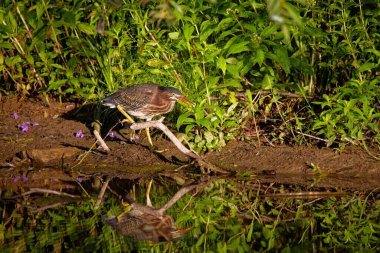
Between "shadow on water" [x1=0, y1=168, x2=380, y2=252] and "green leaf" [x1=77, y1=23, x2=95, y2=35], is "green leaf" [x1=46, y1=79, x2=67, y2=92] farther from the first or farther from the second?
"shadow on water" [x1=0, y1=168, x2=380, y2=252]

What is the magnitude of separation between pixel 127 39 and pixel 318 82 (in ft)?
A: 8.19

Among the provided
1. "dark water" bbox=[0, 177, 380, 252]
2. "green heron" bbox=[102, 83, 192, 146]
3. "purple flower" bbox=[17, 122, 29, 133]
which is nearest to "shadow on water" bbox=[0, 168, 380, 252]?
"dark water" bbox=[0, 177, 380, 252]

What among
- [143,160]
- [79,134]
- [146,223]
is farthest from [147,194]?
[79,134]

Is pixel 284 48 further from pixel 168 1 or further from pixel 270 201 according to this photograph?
pixel 168 1

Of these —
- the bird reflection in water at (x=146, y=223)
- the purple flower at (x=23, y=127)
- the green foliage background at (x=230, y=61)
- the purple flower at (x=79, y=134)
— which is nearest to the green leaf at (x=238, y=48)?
the green foliage background at (x=230, y=61)

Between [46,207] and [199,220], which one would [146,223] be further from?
[46,207]

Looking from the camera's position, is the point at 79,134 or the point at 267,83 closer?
the point at 267,83

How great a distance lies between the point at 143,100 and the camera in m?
8.05

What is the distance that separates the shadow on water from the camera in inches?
203

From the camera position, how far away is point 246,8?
313 inches

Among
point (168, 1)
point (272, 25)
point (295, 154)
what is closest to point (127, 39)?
Result: point (272, 25)

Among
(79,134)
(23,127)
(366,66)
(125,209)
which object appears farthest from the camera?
(23,127)

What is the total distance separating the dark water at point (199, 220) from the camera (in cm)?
514

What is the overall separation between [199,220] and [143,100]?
2582mm
